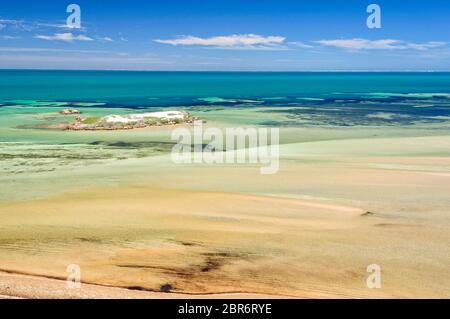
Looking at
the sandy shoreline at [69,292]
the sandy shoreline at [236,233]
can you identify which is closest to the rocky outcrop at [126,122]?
the sandy shoreline at [236,233]

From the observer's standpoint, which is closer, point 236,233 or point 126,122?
point 236,233

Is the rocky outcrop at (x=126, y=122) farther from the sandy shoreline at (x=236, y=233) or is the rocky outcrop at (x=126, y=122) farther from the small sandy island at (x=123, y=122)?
the sandy shoreline at (x=236, y=233)

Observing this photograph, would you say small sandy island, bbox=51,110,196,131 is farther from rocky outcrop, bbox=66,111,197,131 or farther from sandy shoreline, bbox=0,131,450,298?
sandy shoreline, bbox=0,131,450,298

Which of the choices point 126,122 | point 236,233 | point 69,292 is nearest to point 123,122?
point 126,122

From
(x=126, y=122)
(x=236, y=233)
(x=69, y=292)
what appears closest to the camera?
(x=69, y=292)

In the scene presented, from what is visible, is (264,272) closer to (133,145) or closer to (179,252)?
(179,252)

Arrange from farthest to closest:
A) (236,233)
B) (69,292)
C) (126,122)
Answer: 1. (126,122)
2. (236,233)
3. (69,292)

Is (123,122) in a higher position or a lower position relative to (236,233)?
higher

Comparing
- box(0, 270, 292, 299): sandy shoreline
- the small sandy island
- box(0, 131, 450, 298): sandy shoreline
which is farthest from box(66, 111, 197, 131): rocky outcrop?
box(0, 270, 292, 299): sandy shoreline

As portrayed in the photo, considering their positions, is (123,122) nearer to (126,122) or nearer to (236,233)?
(126,122)

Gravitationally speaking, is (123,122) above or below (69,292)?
above

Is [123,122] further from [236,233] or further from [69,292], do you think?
[69,292]
